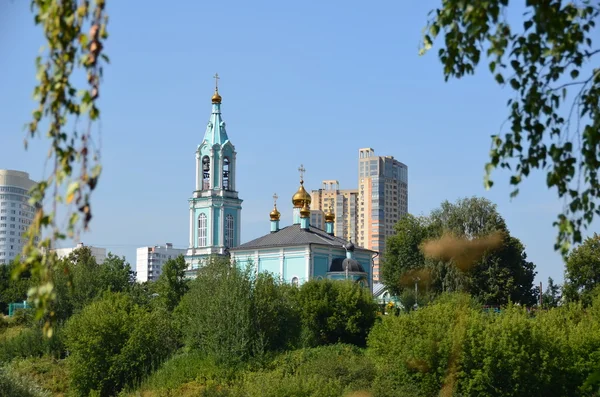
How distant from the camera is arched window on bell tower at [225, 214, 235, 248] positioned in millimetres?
62719

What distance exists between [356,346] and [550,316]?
765cm

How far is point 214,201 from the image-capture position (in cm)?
6203

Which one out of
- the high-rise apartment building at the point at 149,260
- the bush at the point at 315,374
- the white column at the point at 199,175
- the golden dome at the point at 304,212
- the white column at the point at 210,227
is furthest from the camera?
the high-rise apartment building at the point at 149,260

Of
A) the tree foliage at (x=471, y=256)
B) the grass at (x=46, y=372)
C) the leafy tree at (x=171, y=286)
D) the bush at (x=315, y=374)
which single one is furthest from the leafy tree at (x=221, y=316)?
the tree foliage at (x=471, y=256)

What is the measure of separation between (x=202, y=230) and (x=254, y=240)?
19.2ft

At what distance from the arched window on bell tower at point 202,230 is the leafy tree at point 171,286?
1672 centimetres

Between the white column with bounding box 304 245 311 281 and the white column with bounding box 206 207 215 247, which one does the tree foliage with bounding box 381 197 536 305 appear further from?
the white column with bounding box 206 207 215 247

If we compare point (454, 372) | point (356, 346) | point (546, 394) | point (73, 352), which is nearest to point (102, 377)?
point (73, 352)

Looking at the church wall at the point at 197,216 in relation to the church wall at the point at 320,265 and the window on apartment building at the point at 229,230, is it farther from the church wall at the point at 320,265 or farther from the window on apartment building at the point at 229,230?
the church wall at the point at 320,265

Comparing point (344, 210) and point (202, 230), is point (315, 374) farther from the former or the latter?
point (344, 210)

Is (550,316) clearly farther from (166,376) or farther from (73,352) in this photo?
(73,352)

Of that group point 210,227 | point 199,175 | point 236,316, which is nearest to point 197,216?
point 210,227

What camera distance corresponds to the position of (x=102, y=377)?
36.4 m

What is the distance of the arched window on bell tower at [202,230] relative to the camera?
2465 inches
